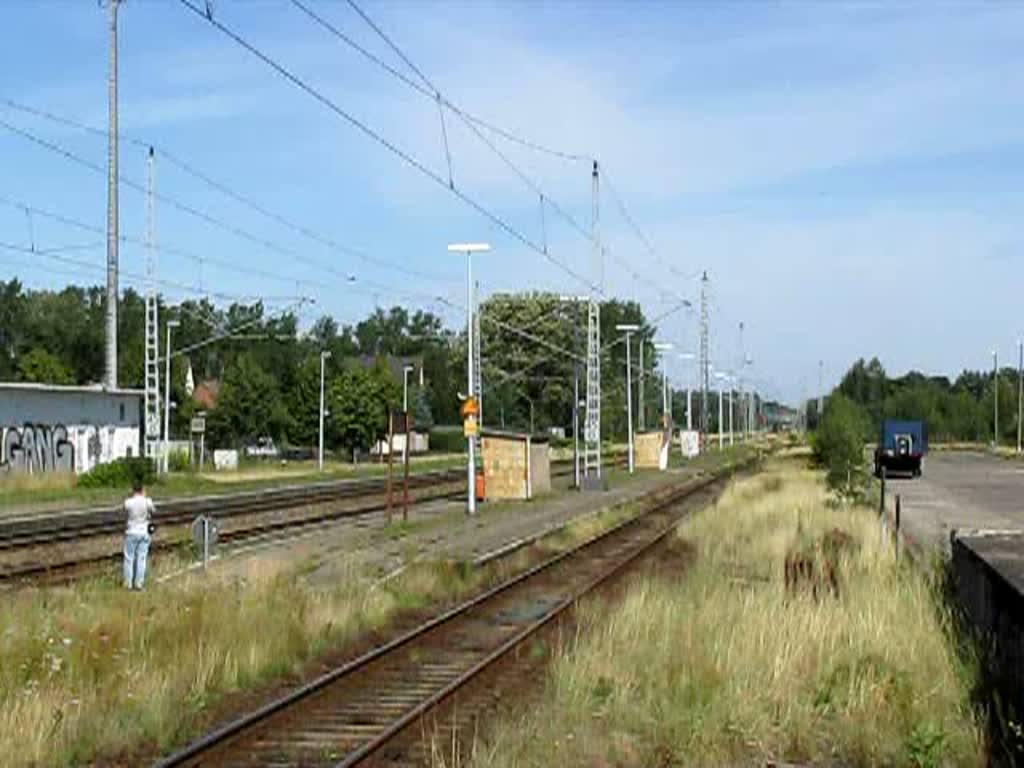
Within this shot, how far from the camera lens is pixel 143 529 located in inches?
789

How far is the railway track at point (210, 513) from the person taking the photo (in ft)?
81.9

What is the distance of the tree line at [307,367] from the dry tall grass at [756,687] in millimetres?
64957

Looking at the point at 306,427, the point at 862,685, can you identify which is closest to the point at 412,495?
the point at 862,685

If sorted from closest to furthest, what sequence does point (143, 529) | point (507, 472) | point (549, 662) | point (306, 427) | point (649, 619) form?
point (549, 662) → point (649, 619) → point (143, 529) → point (507, 472) → point (306, 427)

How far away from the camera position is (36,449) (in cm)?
5541

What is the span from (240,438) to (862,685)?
101 m

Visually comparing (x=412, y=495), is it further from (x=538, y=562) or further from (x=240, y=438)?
(x=240, y=438)

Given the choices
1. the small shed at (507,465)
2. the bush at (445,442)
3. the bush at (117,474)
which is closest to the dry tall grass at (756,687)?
the small shed at (507,465)

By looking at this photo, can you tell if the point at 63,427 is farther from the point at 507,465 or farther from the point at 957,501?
the point at 957,501

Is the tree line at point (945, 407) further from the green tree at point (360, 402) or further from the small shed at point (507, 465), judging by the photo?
the small shed at point (507, 465)

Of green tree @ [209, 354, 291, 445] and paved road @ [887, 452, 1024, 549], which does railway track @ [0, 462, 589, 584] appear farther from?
green tree @ [209, 354, 291, 445]

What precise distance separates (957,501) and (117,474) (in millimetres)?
28990

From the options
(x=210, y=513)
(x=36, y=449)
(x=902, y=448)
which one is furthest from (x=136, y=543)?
(x=902, y=448)

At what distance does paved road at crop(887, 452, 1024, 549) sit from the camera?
116ft
